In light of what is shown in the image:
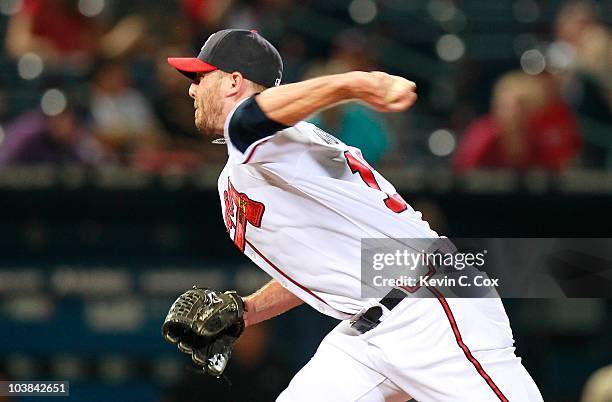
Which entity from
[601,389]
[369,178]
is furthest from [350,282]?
[601,389]

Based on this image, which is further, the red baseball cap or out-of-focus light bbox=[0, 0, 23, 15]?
out-of-focus light bbox=[0, 0, 23, 15]

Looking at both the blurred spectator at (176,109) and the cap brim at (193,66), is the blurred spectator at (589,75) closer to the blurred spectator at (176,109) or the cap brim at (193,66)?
the blurred spectator at (176,109)

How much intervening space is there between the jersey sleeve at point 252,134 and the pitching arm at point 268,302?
0.68 metres

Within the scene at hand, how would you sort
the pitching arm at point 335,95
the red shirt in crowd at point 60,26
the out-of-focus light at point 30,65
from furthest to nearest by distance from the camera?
the red shirt in crowd at point 60,26 → the out-of-focus light at point 30,65 → the pitching arm at point 335,95

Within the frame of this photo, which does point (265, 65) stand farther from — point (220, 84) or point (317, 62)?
point (317, 62)

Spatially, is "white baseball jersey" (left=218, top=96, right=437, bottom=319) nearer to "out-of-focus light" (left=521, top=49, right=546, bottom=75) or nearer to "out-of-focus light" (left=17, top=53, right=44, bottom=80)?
"out-of-focus light" (left=521, top=49, right=546, bottom=75)

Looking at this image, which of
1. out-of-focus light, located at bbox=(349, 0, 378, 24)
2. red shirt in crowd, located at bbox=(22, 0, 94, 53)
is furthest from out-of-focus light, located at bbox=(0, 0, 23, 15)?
out-of-focus light, located at bbox=(349, 0, 378, 24)

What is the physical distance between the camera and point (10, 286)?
18.1 feet

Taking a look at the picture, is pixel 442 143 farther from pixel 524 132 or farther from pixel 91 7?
pixel 91 7

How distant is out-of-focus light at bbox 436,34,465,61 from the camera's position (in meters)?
7.95

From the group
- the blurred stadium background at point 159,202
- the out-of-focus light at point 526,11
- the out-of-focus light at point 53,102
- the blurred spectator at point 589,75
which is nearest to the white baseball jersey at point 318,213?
the blurred stadium background at point 159,202

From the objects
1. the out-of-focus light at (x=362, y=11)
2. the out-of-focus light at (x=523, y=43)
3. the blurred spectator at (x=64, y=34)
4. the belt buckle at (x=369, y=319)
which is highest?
the out-of-focus light at (x=362, y=11)

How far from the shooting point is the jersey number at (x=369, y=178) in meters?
3.39

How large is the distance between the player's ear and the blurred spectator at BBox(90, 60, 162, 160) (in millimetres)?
2766
